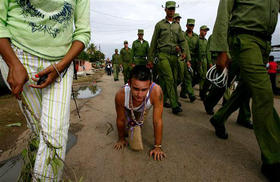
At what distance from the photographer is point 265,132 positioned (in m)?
1.54

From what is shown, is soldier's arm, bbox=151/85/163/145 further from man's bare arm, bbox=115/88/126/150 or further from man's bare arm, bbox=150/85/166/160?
man's bare arm, bbox=115/88/126/150

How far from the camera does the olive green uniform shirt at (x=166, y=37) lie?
3723 millimetres

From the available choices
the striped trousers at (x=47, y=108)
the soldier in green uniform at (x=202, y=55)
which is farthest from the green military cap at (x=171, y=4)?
the striped trousers at (x=47, y=108)

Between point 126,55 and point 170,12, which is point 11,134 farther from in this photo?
point 126,55

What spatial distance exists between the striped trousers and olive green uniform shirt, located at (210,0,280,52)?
5.31ft

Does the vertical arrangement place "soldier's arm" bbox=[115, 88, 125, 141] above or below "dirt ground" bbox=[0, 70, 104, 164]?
above

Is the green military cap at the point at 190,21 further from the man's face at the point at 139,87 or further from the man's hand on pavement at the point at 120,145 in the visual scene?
the man's hand on pavement at the point at 120,145

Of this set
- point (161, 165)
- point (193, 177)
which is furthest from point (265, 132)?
point (161, 165)

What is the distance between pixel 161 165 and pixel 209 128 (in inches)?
51.5

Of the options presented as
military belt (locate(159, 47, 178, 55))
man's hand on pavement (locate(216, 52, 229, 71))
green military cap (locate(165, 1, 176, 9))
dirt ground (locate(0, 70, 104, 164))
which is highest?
green military cap (locate(165, 1, 176, 9))

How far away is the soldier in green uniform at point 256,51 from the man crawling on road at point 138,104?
2.76 feet

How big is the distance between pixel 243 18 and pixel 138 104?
5.05ft

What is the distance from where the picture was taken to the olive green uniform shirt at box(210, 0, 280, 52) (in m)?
1.67

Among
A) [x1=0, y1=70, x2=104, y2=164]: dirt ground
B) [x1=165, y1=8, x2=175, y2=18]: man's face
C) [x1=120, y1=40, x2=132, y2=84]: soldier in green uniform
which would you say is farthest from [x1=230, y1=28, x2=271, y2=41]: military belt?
[x1=120, y1=40, x2=132, y2=84]: soldier in green uniform
